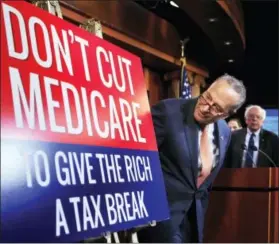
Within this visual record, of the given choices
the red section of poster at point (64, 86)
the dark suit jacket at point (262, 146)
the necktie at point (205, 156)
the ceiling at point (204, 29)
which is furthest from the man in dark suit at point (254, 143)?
the red section of poster at point (64, 86)

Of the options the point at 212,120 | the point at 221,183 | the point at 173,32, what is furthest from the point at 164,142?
the point at 173,32

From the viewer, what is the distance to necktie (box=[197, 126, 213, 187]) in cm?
190

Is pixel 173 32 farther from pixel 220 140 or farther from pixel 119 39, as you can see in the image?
pixel 220 140

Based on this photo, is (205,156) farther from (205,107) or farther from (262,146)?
(262,146)

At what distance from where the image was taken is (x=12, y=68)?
829 mm

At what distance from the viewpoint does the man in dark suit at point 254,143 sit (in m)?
3.01

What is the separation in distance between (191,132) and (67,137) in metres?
0.99

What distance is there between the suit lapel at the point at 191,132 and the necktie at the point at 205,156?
70 millimetres

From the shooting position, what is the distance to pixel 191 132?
1848 mm

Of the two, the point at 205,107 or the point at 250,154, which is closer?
the point at 205,107

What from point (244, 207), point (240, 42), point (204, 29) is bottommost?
point (244, 207)

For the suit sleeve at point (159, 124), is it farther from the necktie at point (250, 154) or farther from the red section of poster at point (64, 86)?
the necktie at point (250, 154)

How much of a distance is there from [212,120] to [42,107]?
1.09 m

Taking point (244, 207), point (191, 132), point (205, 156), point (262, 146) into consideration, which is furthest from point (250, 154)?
point (191, 132)
